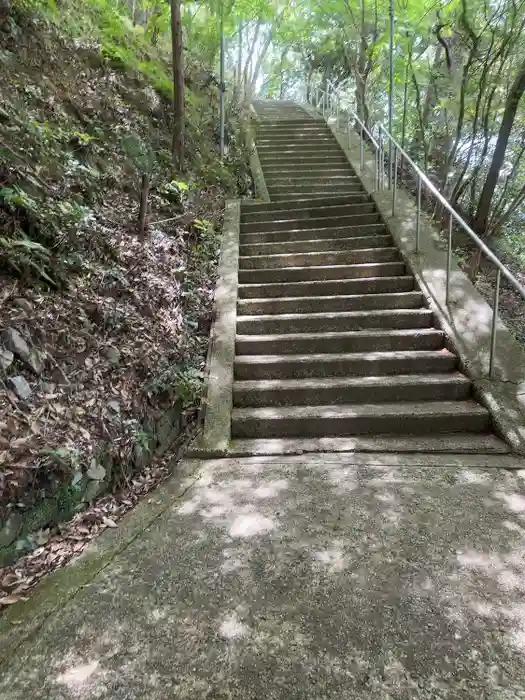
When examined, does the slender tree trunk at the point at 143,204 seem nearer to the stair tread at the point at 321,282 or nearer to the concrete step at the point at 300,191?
the stair tread at the point at 321,282

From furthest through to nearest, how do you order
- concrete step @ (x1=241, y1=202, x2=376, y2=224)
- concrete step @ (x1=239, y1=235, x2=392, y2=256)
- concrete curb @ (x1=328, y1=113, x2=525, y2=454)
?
1. concrete step @ (x1=241, y1=202, x2=376, y2=224)
2. concrete step @ (x1=239, y1=235, x2=392, y2=256)
3. concrete curb @ (x1=328, y1=113, x2=525, y2=454)

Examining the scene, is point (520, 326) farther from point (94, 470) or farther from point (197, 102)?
point (197, 102)

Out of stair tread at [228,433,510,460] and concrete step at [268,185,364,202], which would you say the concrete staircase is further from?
concrete step at [268,185,364,202]

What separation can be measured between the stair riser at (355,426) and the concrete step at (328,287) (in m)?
1.82

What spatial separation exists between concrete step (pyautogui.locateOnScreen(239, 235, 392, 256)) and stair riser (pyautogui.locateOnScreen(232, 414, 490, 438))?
2765mm

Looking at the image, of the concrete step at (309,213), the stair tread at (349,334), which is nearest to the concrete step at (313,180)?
the concrete step at (309,213)

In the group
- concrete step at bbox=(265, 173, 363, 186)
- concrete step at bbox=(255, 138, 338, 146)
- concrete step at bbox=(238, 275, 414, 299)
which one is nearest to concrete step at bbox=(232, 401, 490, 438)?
concrete step at bbox=(238, 275, 414, 299)

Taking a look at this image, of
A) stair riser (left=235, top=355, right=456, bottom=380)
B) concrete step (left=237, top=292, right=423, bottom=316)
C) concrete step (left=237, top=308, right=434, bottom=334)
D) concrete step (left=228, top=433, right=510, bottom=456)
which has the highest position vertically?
concrete step (left=237, top=292, right=423, bottom=316)

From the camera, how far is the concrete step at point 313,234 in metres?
5.80

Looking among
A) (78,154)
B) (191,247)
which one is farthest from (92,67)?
(191,247)

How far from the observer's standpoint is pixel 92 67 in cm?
621

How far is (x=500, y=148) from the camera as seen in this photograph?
234 inches

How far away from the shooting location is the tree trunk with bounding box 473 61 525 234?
18.5 feet

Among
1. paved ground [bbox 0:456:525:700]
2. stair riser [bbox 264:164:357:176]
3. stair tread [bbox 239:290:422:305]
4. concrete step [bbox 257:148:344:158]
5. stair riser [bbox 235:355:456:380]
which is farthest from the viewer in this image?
concrete step [bbox 257:148:344:158]
